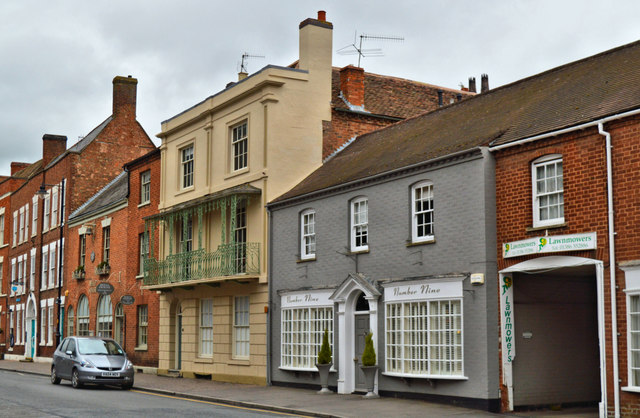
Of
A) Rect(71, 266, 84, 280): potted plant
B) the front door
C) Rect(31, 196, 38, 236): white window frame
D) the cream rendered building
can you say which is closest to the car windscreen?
the cream rendered building

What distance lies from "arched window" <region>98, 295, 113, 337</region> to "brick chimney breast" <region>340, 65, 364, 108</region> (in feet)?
50.4

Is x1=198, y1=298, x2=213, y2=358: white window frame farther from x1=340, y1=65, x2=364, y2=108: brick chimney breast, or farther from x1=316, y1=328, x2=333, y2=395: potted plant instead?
x1=340, y1=65, x2=364, y2=108: brick chimney breast

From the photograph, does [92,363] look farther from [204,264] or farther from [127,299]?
[127,299]

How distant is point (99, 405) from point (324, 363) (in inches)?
237

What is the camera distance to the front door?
20.9 m

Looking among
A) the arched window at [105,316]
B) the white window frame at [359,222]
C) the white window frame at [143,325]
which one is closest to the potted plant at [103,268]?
the arched window at [105,316]

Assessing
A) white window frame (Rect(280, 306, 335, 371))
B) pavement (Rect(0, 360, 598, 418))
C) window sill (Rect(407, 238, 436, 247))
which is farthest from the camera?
white window frame (Rect(280, 306, 335, 371))

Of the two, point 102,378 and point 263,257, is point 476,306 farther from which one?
point 102,378

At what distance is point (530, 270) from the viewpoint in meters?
16.6

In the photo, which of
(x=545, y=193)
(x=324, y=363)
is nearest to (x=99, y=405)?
(x=324, y=363)

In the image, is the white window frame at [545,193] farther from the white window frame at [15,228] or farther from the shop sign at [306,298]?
the white window frame at [15,228]

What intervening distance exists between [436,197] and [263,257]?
7962 mm

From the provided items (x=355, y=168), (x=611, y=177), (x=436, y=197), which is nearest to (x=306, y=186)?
(x=355, y=168)

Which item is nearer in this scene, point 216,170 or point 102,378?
point 102,378
